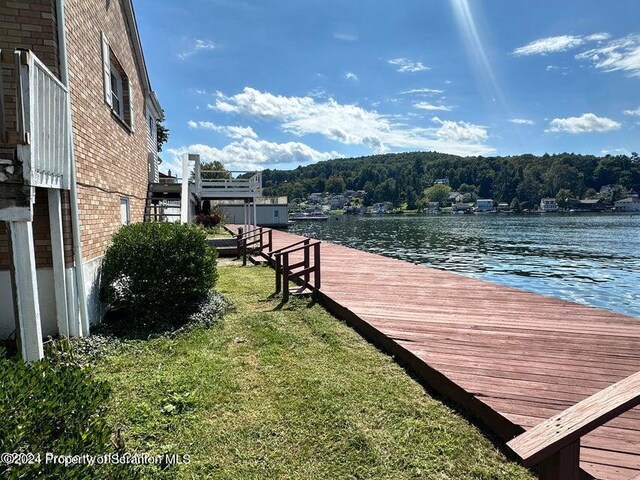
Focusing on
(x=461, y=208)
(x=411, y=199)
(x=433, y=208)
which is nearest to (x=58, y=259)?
(x=461, y=208)

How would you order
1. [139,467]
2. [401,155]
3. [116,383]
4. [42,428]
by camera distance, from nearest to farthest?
[42,428] < [139,467] < [116,383] < [401,155]

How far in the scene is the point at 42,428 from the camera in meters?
1.80

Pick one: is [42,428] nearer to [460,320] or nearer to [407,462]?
[407,462]

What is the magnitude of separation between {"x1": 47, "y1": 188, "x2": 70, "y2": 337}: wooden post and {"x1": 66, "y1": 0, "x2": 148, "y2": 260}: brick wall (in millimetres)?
689

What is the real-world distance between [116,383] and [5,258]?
6.47ft

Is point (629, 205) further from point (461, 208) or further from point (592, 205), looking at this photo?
point (461, 208)

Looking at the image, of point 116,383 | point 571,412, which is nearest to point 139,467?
point 116,383

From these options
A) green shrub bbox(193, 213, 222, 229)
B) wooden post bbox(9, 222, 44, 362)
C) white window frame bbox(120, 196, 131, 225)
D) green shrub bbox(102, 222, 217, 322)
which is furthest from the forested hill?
wooden post bbox(9, 222, 44, 362)

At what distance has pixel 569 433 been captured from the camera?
1.33 m

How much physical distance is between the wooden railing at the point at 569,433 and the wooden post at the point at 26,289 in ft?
12.5

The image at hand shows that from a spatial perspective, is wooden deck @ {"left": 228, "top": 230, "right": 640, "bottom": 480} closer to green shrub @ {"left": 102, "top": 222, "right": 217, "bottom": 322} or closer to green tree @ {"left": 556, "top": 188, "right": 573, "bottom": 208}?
green shrub @ {"left": 102, "top": 222, "right": 217, "bottom": 322}

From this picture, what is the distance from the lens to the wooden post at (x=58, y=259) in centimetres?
434

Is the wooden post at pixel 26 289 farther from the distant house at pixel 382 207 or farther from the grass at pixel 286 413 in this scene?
the distant house at pixel 382 207

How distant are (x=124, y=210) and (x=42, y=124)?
4544 mm
